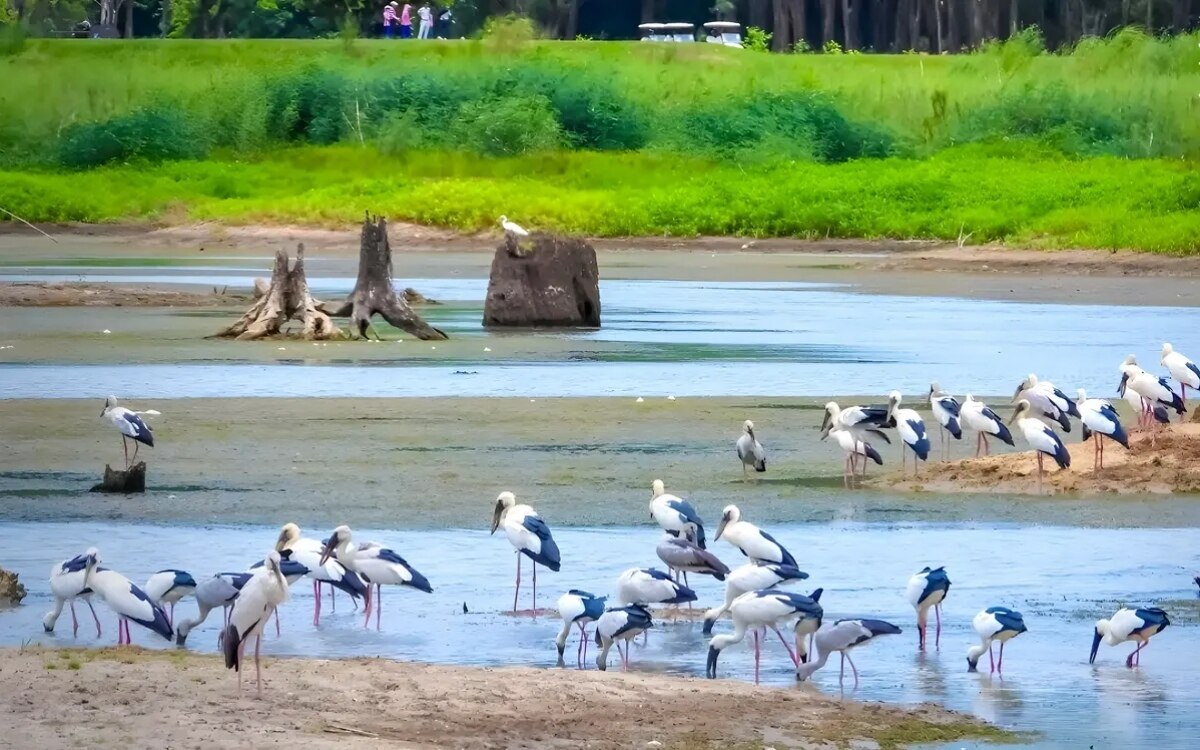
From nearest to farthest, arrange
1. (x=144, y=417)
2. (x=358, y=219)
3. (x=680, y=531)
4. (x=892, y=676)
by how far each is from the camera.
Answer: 1. (x=892, y=676)
2. (x=680, y=531)
3. (x=144, y=417)
4. (x=358, y=219)

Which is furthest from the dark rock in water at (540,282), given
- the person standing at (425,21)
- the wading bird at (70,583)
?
the person standing at (425,21)

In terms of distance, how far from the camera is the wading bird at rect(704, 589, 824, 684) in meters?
9.02

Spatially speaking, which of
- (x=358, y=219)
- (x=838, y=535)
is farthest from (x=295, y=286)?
(x=358, y=219)

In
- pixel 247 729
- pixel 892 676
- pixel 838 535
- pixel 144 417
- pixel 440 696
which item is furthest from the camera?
pixel 144 417

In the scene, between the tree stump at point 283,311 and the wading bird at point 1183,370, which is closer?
the wading bird at point 1183,370

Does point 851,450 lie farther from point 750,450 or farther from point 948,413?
point 948,413

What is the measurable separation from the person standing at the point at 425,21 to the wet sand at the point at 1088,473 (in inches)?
2096

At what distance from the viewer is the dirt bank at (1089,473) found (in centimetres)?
1400

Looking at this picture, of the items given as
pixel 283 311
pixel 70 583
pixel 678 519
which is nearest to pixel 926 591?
pixel 678 519

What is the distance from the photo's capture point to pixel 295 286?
23234mm

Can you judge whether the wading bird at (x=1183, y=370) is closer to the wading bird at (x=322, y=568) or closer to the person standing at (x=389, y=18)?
the wading bird at (x=322, y=568)

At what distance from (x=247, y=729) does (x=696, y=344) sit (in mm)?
16430

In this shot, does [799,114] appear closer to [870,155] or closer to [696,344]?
[870,155]

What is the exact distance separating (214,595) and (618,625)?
5.64 feet
